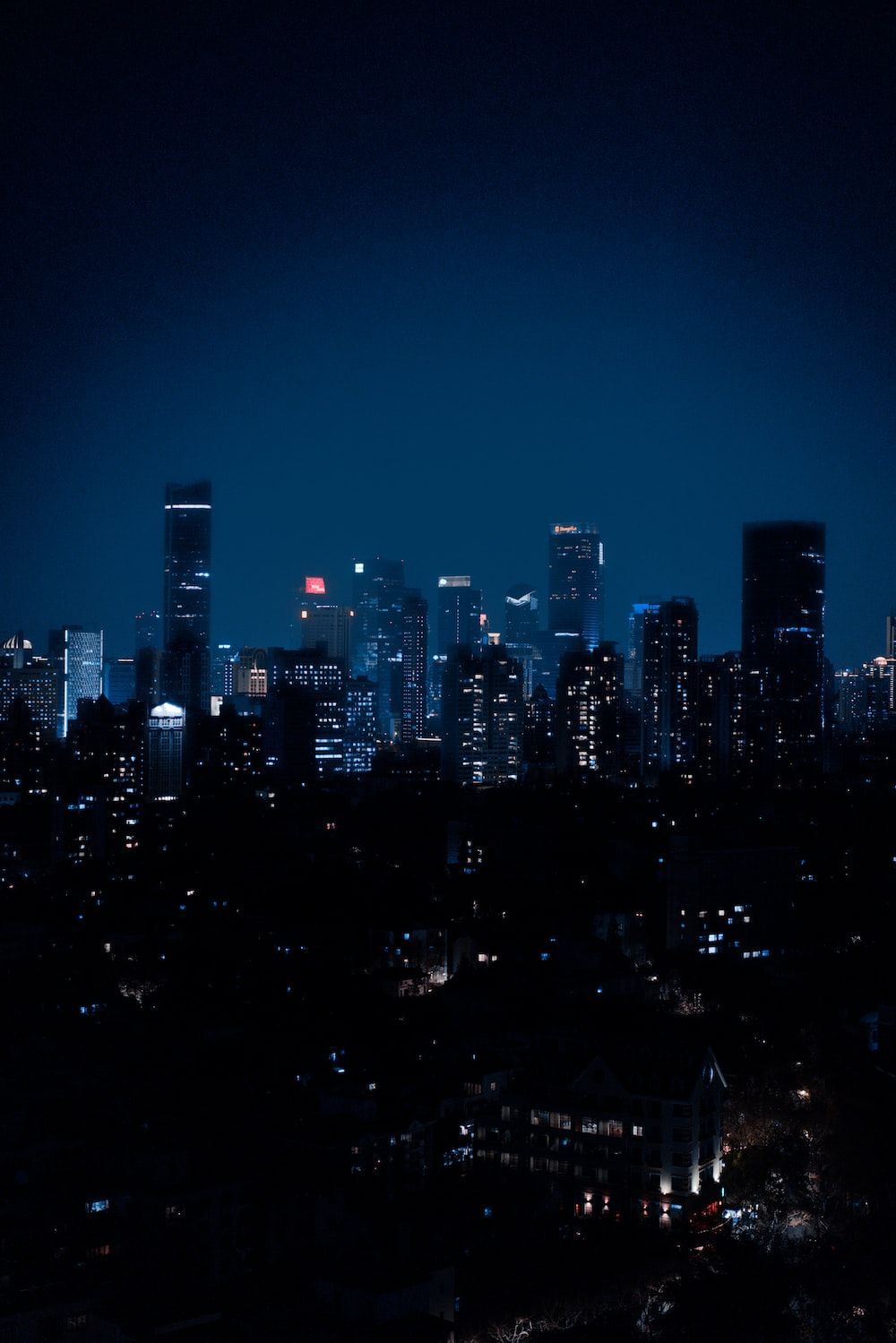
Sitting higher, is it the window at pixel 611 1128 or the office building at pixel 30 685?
the office building at pixel 30 685

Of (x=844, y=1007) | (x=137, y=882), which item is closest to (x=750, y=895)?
(x=844, y=1007)

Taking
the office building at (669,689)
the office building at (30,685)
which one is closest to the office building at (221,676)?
the office building at (30,685)

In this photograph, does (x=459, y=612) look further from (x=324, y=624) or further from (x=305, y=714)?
(x=305, y=714)

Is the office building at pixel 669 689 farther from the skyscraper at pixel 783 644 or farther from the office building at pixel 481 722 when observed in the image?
the office building at pixel 481 722

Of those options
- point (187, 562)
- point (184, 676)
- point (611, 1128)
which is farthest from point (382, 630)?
point (611, 1128)

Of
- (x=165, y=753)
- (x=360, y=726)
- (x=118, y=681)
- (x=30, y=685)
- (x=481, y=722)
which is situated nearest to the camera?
(x=165, y=753)

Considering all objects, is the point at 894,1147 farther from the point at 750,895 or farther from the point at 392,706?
the point at 392,706
